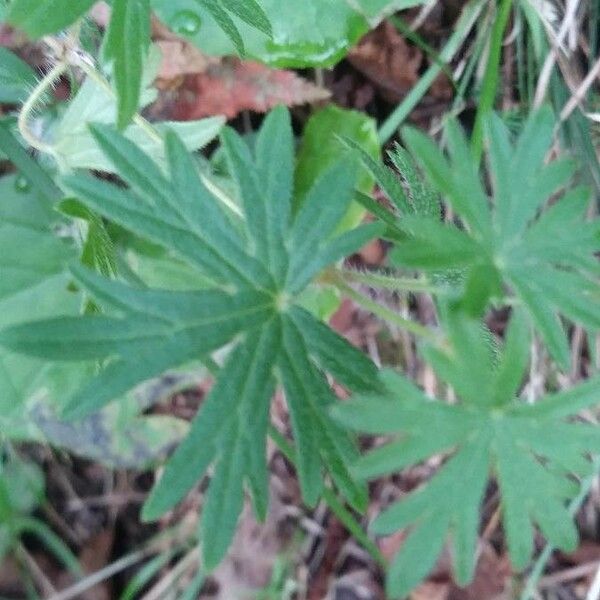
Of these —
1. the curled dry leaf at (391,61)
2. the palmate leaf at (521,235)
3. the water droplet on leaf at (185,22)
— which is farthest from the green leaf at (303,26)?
the palmate leaf at (521,235)

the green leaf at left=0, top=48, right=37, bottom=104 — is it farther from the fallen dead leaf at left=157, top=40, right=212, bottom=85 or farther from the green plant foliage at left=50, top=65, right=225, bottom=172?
the fallen dead leaf at left=157, top=40, right=212, bottom=85

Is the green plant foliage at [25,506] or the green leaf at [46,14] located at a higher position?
the green leaf at [46,14]

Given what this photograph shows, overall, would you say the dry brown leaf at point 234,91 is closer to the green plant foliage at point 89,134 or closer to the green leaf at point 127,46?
the green plant foliage at point 89,134

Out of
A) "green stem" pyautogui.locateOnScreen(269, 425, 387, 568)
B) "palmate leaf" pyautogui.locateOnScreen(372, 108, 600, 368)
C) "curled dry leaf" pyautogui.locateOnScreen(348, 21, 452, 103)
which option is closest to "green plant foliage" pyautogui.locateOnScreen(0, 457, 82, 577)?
"green stem" pyautogui.locateOnScreen(269, 425, 387, 568)

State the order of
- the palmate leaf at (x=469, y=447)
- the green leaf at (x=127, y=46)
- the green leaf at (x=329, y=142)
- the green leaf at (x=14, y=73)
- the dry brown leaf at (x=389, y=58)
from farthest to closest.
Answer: the dry brown leaf at (x=389, y=58) → the green leaf at (x=329, y=142) → the green leaf at (x=14, y=73) → the green leaf at (x=127, y=46) → the palmate leaf at (x=469, y=447)

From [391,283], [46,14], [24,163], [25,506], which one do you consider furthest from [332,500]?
[25,506]

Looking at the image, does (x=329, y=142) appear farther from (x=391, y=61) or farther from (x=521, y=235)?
(x=521, y=235)

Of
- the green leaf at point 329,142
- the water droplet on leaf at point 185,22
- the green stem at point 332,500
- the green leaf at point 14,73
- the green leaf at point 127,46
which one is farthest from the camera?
the green leaf at point 329,142

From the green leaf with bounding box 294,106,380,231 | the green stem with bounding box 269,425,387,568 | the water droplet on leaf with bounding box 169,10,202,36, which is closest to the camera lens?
the green stem with bounding box 269,425,387,568

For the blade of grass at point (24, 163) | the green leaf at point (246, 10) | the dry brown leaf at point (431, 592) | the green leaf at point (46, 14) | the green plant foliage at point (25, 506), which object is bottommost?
the dry brown leaf at point (431, 592)
